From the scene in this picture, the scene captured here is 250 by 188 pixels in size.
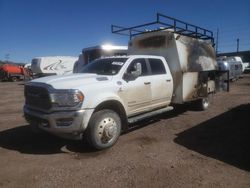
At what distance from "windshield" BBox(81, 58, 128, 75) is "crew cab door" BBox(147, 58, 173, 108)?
1011 millimetres

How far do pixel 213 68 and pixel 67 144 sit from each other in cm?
664

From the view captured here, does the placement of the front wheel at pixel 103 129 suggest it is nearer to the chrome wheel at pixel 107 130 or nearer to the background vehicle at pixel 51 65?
the chrome wheel at pixel 107 130

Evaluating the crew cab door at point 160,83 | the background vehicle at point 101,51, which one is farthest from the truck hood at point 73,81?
the background vehicle at point 101,51

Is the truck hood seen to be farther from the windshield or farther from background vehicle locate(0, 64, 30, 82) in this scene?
background vehicle locate(0, 64, 30, 82)

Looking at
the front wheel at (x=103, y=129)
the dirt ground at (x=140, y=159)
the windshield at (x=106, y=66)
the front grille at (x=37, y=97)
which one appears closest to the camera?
the dirt ground at (x=140, y=159)

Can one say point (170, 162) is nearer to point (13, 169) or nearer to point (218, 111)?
point (13, 169)

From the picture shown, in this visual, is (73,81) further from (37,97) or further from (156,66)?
(156,66)

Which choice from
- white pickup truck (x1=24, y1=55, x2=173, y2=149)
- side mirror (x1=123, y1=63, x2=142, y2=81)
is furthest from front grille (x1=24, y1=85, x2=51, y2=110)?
side mirror (x1=123, y1=63, x2=142, y2=81)

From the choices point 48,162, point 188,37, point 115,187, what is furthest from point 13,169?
point 188,37

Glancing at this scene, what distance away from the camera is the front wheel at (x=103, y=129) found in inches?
199

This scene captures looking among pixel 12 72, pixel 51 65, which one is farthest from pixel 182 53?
pixel 12 72

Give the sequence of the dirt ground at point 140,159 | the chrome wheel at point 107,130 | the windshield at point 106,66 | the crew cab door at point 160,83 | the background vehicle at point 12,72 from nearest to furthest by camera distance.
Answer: the dirt ground at point 140,159 < the chrome wheel at point 107,130 < the windshield at point 106,66 < the crew cab door at point 160,83 < the background vehicle at point 12,72

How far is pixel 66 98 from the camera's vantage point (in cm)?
478

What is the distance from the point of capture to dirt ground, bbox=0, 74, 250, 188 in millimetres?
3936
